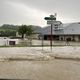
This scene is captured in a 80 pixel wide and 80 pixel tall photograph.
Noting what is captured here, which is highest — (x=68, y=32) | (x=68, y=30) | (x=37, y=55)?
(x=68, y=30)

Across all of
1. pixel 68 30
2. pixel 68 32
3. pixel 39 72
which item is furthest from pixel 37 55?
pixel 68 30

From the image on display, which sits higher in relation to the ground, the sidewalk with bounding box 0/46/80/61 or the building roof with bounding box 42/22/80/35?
the building roof with bounding box 42/22/80/35

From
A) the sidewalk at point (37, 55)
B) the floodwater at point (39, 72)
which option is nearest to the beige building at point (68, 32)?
the sidewalk at point (37, 55)

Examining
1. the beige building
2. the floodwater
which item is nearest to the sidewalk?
the floodwater

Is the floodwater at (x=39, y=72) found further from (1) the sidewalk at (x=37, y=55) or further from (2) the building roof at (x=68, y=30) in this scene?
(2) the building roof at (x=68, y=30)

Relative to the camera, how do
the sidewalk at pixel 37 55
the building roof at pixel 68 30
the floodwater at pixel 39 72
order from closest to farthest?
the floodwater at pixel 39 72, the sidewalk at pixel 37 55, the building roof at pixel 68 30

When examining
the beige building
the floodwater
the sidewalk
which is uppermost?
the beige building

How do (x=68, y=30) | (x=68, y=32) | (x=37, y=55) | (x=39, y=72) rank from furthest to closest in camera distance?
(x=68, y=30) → (x=68, y=32) → (x=37, y=55) → (x=39, y=72)

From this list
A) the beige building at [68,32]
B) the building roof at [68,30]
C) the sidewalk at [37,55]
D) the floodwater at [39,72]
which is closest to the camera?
the floodwater at [39,72]

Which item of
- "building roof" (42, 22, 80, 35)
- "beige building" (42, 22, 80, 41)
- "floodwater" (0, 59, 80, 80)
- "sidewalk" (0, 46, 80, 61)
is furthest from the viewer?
"building roof" (42, 22, 80, 35)

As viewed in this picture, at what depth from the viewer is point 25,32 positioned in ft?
370

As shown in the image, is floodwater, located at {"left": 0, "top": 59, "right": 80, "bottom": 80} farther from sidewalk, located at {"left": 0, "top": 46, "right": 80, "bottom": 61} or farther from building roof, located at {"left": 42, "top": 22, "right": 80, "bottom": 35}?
building roof, located at {"left": 42, "top": 22, "right": 80, "bottom": 35}

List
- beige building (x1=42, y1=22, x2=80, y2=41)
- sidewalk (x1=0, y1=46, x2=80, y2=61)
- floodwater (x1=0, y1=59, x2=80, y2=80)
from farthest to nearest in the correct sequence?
beige building (x1=42, y1=22, x2=80, y2=41)
sidewalk (x1=0, y1=46, x2=80, y2=61)
floodwater (x1=0, y1=59, x2=80, y2=80)

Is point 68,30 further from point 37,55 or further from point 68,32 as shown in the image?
point 37,55
